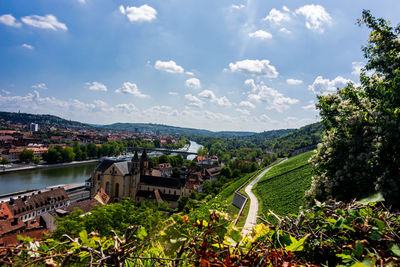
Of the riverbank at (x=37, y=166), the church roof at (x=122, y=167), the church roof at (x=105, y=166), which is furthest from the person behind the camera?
the riverbank at (x=37, y=166)

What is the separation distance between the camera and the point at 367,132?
5469mm

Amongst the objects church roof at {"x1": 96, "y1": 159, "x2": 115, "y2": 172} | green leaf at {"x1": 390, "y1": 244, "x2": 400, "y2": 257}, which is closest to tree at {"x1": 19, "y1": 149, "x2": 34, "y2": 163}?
church roof at {"x1": 96, "y1": 159, "x2": 115, "y2": 172}

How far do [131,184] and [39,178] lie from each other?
95.5 feet

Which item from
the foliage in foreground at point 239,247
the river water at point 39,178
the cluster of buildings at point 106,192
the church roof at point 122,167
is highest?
the foliage in foreground at point 239,247

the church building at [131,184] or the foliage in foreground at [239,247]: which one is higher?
the foliage in foreground at [239,247]

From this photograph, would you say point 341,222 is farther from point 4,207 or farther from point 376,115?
point 4,207

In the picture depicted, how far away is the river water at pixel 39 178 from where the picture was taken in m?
46.0

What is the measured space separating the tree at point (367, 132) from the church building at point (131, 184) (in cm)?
3516

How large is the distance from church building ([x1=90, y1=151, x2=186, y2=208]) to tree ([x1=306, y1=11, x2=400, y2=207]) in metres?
35.2

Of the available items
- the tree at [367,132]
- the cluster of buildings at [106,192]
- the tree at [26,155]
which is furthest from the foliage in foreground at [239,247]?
the tree at [26,155]

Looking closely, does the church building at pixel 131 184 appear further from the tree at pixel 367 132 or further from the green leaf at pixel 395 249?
the green leaf at pixel 395 249

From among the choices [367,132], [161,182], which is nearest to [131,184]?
[161,182]

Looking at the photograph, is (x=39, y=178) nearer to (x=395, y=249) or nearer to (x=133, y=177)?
(x=133, y=177)

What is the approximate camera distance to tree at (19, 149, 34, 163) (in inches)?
2798
